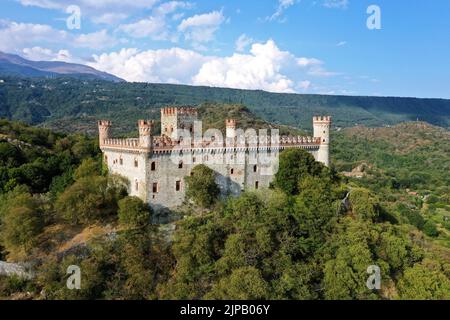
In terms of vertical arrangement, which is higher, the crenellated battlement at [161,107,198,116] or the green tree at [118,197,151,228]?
the crenellated battlement at [161,107,198,116]

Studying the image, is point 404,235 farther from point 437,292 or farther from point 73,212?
point 73,212

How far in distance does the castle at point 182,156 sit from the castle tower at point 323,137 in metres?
1.45

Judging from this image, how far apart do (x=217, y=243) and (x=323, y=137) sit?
22.0m

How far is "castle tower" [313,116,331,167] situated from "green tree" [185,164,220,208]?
16.4 meters

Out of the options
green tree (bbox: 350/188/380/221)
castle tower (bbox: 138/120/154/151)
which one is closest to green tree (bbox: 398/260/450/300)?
green tree (bbox: 350/188/380/221)

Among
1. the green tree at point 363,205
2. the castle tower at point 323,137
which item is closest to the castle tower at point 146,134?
the green tree at point 363,205

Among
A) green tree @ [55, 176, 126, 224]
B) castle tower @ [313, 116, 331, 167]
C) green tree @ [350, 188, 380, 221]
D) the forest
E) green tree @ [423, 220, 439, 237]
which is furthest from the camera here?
green tree @ [423, 220, 439, 237]

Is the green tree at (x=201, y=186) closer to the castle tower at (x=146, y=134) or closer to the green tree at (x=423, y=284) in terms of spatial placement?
the castle tower at (x=146, y=134)

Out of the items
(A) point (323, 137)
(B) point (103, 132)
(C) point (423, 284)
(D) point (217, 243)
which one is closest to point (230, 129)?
(A) point (323, 137)

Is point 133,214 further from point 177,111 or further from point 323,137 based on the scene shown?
point 323,137

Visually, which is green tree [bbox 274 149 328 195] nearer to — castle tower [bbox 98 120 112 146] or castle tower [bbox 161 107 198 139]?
castle tower [bbox 161 107 198 139]

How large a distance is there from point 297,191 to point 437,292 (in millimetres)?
16396

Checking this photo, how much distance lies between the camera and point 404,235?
48969 millimetres

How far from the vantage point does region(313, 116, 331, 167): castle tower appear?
2229 inches
